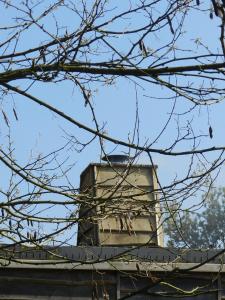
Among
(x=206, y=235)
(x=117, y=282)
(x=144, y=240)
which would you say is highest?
(x=206, y=235)

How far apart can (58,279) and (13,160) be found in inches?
140

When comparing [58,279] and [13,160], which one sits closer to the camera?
[13,160]

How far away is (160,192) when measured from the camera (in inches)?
216

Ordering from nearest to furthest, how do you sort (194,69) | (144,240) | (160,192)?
(194,69), (160,192), (144,240)

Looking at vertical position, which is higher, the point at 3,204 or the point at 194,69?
the point at 194,69

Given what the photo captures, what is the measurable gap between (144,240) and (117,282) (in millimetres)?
2037

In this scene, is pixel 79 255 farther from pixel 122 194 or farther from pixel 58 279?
pixel 122 194

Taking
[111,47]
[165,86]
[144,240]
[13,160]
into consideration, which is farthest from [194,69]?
[144,240]

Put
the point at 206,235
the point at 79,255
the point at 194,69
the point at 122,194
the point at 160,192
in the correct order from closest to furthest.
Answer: the point at 194,69 < the point at 160,192 < the point at 122,194 < the point at 79,255 < the point at 206,235

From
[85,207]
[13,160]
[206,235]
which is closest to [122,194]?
[85,207]

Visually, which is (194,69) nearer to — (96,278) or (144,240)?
(96,278)

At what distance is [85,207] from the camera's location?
5.80 meters

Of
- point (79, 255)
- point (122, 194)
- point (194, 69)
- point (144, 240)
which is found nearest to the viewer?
point (194, 69)

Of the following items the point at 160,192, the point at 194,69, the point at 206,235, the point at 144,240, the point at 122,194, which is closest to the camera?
the point at 194,69
